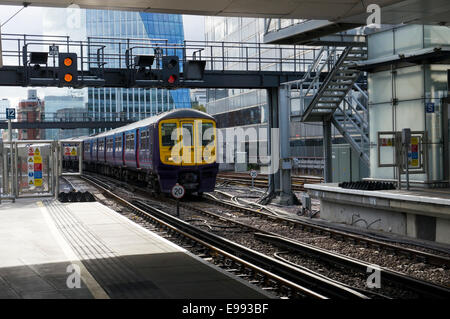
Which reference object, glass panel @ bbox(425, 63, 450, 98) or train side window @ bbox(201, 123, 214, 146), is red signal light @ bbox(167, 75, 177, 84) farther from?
glass panel @ bbox(425, 63, 450, 98)

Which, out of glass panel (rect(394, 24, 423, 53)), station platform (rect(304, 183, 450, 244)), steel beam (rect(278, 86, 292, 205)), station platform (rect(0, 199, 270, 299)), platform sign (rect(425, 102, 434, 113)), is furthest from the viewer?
steel beam (rect(278, 86, 292, 205))

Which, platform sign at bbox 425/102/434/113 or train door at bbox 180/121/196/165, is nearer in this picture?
platform sign at bbox 425/102/434/113

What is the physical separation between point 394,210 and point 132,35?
86641mm

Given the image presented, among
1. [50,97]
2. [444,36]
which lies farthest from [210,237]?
[50,97]

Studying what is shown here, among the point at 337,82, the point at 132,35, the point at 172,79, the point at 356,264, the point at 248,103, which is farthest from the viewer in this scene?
the point at 132,35

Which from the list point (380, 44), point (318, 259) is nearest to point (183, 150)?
point (380, 44)

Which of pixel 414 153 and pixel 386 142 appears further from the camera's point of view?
pixel 386 142

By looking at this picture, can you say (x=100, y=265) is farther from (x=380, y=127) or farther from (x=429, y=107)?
(x=380, y=127)

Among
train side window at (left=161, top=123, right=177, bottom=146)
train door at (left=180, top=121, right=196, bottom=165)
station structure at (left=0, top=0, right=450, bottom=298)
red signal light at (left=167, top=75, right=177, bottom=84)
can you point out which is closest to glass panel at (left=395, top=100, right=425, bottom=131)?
station structure at (left=0, top=0, right=450, bottom=298)

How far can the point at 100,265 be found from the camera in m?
9.01

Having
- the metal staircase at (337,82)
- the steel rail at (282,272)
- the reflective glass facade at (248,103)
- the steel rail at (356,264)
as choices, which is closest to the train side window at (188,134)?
the metal staircase at (337,82)

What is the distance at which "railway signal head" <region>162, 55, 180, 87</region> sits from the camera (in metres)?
19.4

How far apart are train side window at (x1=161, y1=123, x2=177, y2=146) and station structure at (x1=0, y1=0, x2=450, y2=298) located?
200 centimetres

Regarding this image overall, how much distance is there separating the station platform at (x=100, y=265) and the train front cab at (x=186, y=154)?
7.30 metres
